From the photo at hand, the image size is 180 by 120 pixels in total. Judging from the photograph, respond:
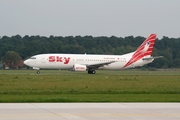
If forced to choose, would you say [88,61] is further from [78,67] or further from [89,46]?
[89,46]

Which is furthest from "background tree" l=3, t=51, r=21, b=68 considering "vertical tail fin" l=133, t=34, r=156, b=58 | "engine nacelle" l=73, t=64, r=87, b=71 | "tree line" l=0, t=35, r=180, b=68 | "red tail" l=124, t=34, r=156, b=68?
"engine nacelle" l=73, t=64, r=87, b=71

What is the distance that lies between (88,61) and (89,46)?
85930 millimetres

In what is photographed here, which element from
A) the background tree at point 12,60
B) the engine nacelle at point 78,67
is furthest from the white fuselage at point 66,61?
the background tree at point 12,60

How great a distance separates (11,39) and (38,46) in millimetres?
41565

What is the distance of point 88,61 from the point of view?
Answer: 67.1m

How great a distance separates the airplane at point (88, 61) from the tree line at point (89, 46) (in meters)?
55.1

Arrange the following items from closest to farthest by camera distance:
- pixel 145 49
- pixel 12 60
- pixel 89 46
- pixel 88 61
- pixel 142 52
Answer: pixel 88 61, pixel 145 49, pixel 142 52, pixel 12 60, pixel 89 46

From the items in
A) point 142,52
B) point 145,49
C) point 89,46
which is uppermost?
point 89,46

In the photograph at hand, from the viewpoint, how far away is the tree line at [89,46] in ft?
422

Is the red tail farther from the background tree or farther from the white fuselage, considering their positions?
the background tree

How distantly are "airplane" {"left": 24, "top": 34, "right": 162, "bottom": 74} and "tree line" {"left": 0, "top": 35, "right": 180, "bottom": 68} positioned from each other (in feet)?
181

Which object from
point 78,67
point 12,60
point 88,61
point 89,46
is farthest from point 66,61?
point 89,46

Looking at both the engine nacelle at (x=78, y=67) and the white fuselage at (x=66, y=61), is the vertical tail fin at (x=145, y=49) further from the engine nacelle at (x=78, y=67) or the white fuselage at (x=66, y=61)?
the engine nacelle at (x=78, y=67)

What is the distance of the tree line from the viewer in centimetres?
12862
